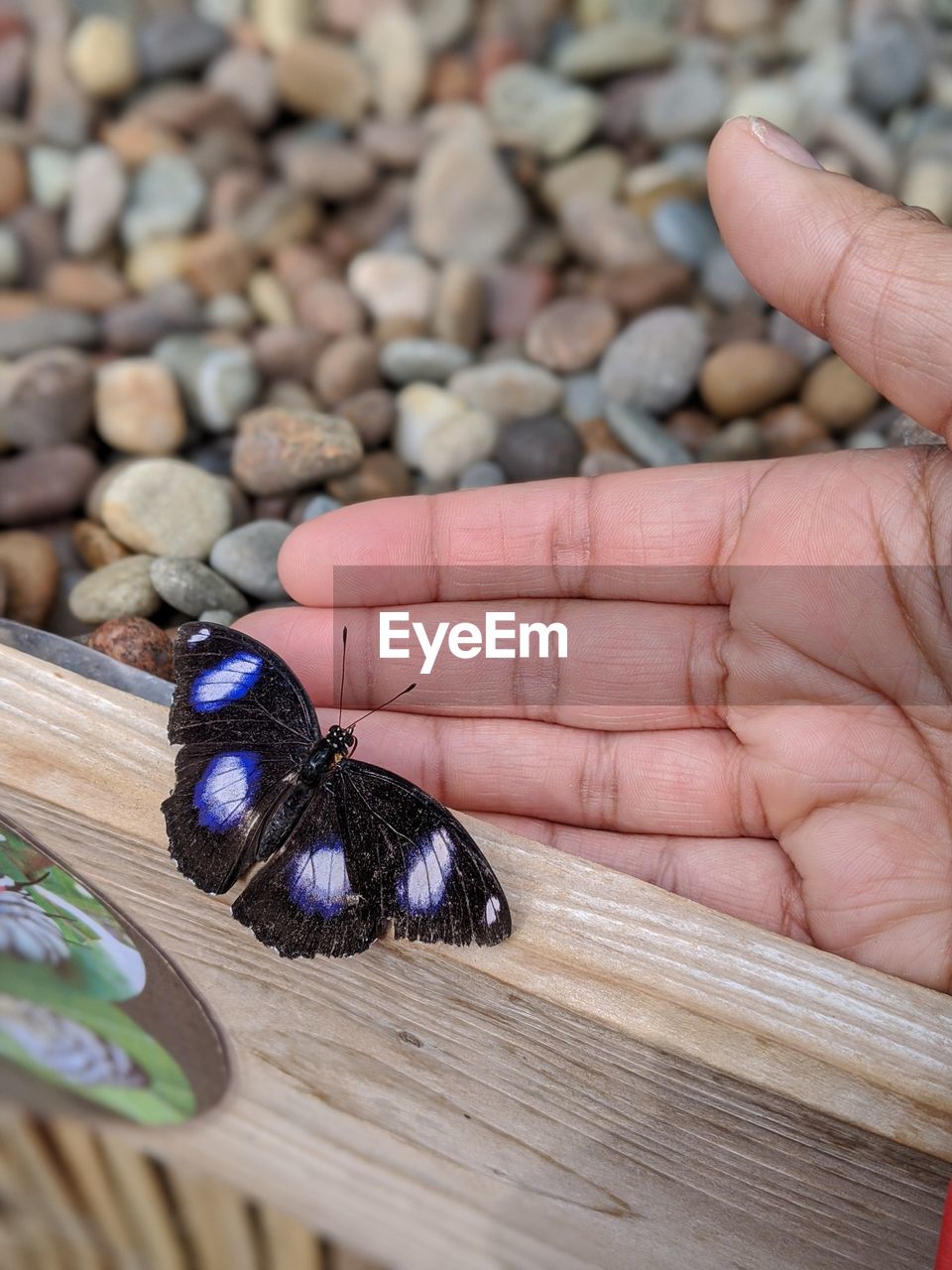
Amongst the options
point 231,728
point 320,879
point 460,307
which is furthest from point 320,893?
point 460,307

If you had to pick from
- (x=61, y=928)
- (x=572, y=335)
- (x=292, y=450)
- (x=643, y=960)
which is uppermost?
(x=572, y=335)

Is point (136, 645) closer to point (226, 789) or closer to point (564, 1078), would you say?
point (226, 789)

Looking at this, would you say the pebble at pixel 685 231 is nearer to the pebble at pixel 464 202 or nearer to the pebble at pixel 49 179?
the pebble at pixel 464 202

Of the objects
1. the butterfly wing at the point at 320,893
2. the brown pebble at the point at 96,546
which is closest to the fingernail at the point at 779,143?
the butterfly wing at the point at 320,893

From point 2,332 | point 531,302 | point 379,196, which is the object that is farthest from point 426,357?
point 2,332

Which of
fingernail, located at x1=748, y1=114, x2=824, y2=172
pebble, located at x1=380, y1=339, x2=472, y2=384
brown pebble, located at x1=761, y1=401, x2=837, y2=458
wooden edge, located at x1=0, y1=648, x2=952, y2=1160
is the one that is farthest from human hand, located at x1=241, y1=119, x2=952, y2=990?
pebble, located at x1=380, y1=339, x2=472, y2=384

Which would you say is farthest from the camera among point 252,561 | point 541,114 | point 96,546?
point 541,114
